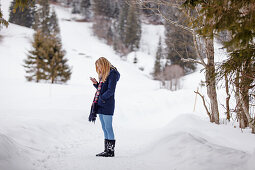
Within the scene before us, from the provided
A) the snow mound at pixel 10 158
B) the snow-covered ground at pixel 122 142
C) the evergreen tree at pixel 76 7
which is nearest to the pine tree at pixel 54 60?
the snow-covered ground at pixel 122 142

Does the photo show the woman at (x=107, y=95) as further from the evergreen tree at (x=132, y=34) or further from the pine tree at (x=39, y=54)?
the evergreen tree at (x=132, y=34)

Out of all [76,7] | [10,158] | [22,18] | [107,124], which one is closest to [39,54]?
[107,124]

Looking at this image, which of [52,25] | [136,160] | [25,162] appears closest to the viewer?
[25,162]

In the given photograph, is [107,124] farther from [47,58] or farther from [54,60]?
[47,58]

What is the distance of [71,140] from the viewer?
502cm

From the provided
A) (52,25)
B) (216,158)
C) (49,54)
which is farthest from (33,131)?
(52,25)

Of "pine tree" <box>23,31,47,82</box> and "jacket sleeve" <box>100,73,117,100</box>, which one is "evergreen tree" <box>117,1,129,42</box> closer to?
"pine tree" <box>23,31,47,82</box>

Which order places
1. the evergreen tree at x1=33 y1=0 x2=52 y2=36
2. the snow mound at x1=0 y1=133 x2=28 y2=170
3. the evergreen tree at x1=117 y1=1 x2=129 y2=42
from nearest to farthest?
the snow mound at x1=0 y1=133 x2=28 y2=170 → the evergreen tree at x1=33 y1=0 x2=52 y2=36 → the evergreen tree at x1=117 y1=1 x2=129 y2=42

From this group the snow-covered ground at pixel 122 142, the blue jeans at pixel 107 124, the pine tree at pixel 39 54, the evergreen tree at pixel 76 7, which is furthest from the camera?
the evergreen tree at pixel 76 7

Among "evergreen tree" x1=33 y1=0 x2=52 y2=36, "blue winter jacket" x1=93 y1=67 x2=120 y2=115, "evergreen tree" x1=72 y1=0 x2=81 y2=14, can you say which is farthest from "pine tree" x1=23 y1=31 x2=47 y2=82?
"evergreen tree" x1=72 y1=0 x2=81 y2=14

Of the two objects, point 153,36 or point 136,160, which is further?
point 153,36

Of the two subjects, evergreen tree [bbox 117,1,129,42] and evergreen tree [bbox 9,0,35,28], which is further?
evergreen tree [bbox 117,1,129,42]

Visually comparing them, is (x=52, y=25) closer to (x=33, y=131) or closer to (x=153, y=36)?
(x=153, y=36)

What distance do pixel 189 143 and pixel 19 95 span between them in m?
12.2
